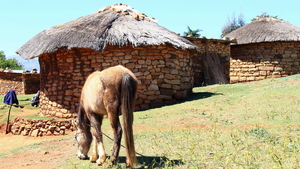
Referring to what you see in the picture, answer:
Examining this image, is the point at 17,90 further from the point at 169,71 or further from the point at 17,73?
the point at 169,71

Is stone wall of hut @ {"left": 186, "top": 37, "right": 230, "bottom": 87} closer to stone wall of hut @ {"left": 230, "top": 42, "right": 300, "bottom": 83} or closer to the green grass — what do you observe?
stone wall of hut @ {"left": 230, "top": 42, "right": 300, "bottom": 83}

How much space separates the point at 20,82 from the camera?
21.8 meters

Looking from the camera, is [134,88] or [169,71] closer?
[134,88]

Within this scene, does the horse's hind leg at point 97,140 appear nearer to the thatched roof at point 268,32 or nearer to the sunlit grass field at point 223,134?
the sunlit grass field at point 223,134

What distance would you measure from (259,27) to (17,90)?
53.5 ft

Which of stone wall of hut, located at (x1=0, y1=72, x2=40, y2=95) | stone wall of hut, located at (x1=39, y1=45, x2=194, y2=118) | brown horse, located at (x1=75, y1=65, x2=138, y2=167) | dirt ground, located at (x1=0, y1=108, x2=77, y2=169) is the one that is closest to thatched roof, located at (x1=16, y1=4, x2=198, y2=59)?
stone wall of hut, located at (x1=39, y1=45, x2=194, y2=118)

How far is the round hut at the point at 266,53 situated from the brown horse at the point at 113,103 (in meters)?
13.9

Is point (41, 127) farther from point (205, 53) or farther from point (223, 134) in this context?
point (205, 53)

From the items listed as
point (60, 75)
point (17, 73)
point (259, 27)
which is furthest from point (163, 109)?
point (17, 73)

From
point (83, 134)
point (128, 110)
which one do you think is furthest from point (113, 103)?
point (83, 134)

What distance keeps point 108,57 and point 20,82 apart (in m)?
13.0

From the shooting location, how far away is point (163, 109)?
10422 millimetres

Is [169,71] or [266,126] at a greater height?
[169,71]

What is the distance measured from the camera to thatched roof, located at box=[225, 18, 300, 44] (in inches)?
661
